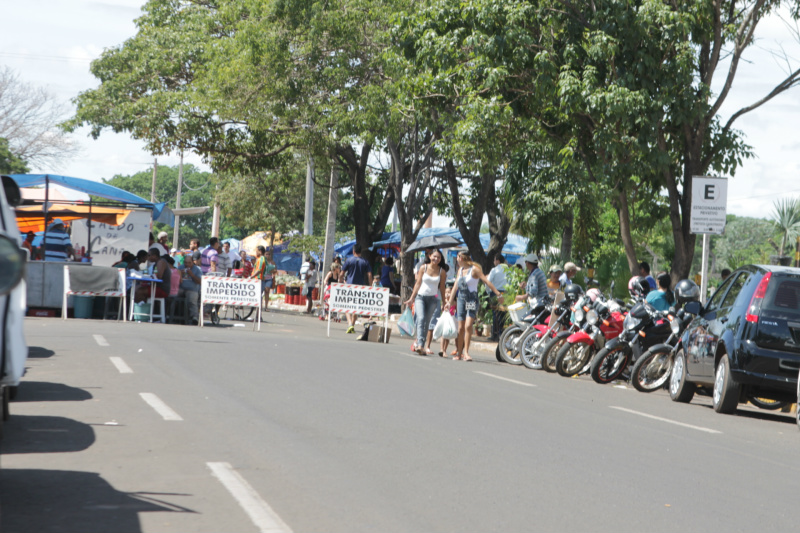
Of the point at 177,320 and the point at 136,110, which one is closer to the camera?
the point at 177,320

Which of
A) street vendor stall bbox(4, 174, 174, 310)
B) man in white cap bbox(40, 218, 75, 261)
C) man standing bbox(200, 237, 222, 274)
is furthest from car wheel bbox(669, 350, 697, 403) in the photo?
man standing bbox(200, 237, 222, 274)

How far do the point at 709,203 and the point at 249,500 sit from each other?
426 inches

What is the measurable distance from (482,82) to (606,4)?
272 cm

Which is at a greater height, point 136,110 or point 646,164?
point 136,110

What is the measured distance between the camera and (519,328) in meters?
17.7

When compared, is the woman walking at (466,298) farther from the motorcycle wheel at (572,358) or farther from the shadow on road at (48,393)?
the shadow on road at (48,393)

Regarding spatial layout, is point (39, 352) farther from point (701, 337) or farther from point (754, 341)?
point (754, 341)

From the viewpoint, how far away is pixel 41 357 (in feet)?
41.5

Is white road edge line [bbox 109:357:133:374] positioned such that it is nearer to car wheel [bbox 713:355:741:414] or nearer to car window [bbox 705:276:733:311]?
car wheel [bbox 713:355:741:414]

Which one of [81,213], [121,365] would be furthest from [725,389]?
[81,213]

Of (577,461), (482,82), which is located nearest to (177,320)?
(482,82)

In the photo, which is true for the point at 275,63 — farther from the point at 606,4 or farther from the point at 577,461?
the point at 577,461

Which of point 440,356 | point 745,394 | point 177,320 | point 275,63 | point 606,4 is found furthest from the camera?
point 275,63

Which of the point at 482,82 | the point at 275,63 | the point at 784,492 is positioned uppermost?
the point at 275,63
